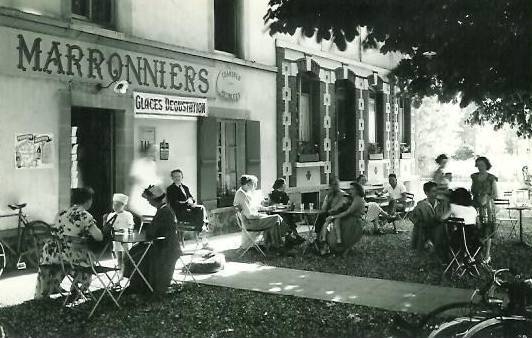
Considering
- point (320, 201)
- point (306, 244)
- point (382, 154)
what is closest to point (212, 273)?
point (306, 244)

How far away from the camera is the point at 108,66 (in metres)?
10.5

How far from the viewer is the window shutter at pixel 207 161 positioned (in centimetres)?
1263

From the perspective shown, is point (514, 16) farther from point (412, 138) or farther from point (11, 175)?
Result: point (412, 138)

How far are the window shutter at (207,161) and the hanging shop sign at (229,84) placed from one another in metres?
0.74

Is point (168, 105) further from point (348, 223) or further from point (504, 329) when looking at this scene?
point (504, 329)

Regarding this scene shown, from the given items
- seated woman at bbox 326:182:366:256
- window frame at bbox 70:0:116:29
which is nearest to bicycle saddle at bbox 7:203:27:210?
window frame at bbox 70:0:116:29

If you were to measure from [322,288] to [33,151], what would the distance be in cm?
491

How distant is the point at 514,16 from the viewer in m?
6.25

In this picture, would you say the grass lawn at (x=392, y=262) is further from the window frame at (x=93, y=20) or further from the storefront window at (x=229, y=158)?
the window frame at (x=93, y=20)

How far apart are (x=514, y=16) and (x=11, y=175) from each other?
23.3 ft

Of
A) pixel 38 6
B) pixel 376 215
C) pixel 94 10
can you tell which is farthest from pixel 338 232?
pixel 38 6

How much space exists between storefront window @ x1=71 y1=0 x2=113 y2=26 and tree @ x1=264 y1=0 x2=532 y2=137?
4.64 meters

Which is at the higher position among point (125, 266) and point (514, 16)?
point (514, 16)

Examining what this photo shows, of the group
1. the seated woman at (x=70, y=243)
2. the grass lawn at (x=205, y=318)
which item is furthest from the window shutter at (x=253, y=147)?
the seated woman at (x=70, y=243)
